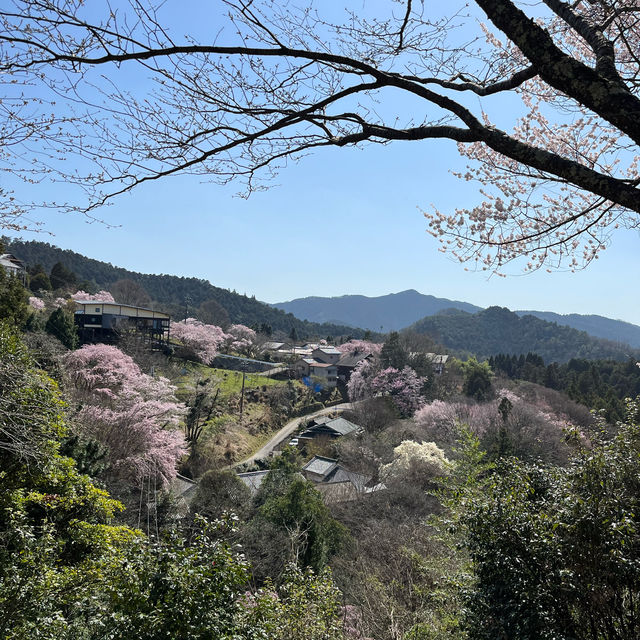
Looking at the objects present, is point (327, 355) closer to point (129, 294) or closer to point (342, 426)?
point (342, 426)

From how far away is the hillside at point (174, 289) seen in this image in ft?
186

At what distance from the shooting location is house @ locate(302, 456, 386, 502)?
14812mm

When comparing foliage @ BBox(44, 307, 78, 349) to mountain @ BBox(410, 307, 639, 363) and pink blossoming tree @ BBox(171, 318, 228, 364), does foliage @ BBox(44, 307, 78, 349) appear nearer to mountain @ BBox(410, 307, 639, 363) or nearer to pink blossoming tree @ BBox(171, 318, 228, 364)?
pink blossoming tree @ BBox(171, 318, 228, 364)

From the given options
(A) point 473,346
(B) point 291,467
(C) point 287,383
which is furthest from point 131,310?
(A) point 473,346

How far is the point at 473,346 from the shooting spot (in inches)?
3521

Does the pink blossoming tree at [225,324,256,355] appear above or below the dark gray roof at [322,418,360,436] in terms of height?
above

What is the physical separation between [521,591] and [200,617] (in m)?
2.26

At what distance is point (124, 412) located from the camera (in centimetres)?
1282

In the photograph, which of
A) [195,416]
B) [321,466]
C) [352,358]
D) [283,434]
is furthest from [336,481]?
[352,358]

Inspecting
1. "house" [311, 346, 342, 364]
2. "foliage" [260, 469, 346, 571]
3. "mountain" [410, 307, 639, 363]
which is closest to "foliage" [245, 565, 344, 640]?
"foliage" [260, 469, 346, 571]

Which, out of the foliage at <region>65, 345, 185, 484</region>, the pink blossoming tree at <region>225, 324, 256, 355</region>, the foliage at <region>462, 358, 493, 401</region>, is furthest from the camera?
the pink blossoming tree at <region>225, 324, 256, 355</region>

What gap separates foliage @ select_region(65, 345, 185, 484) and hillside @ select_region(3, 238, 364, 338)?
126 feet

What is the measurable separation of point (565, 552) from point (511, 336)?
93143mm

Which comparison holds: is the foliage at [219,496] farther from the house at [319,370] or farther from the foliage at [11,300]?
the house at [319,370]
